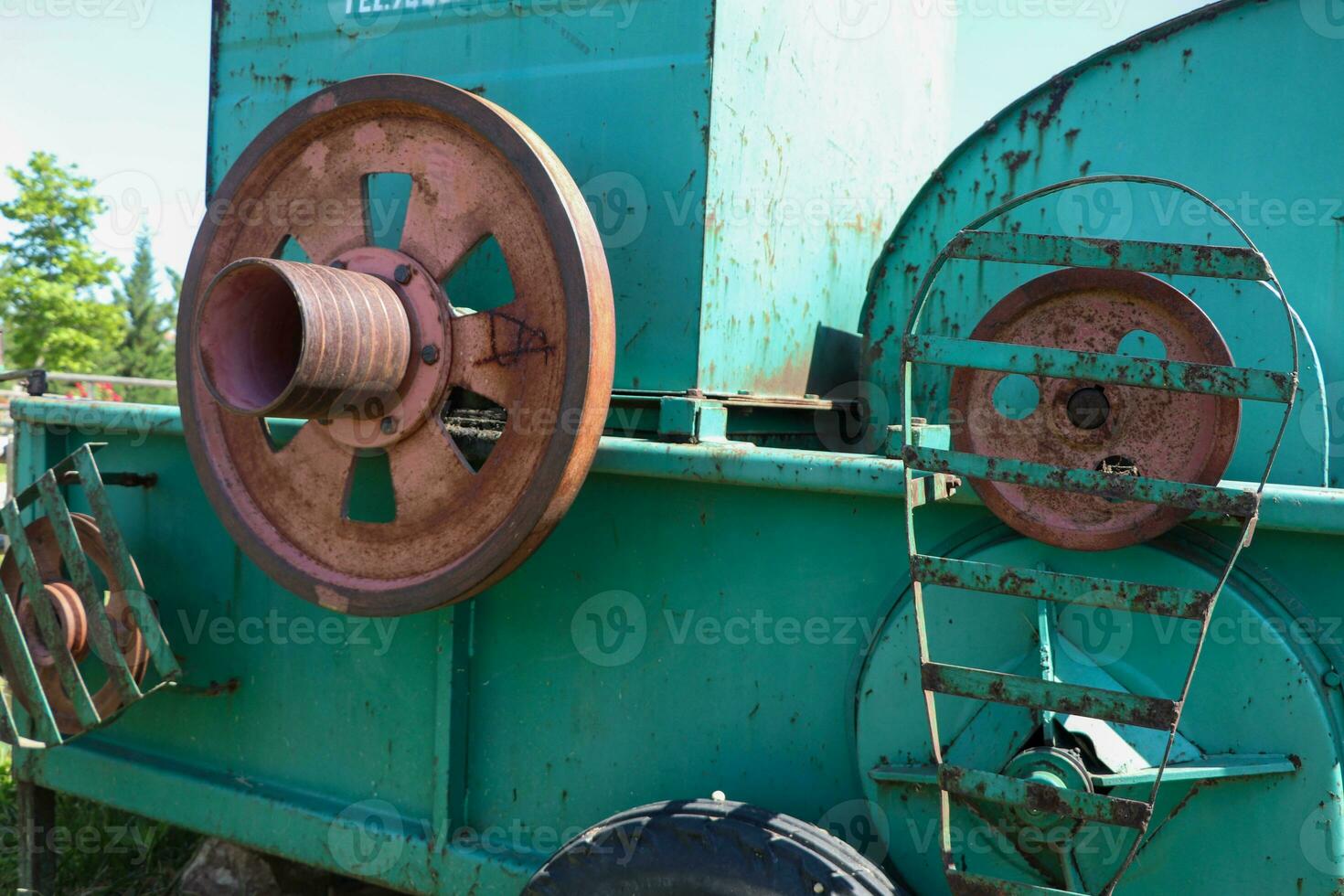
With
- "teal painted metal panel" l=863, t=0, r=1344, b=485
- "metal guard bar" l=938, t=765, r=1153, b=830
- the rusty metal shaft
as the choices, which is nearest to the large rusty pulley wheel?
the rusty metal shaft

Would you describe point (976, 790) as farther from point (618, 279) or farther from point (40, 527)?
point (40, 527)

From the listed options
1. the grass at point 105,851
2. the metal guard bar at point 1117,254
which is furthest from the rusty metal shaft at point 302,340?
the grass at point 105,851

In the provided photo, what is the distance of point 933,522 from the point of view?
1.95m

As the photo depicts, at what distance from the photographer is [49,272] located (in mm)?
19078

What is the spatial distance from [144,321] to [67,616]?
45.9m

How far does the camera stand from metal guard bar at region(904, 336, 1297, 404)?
58.9 inches

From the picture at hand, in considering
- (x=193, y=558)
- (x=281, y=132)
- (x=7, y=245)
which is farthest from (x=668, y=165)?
(x=7, y=245)

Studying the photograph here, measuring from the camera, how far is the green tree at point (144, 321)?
38.7 metres

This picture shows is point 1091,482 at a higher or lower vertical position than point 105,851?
higher

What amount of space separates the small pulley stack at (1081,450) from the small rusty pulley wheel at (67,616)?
1862 mm

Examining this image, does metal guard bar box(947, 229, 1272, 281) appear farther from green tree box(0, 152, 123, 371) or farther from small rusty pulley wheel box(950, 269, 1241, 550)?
green tree box(0, 152, 123, 371)

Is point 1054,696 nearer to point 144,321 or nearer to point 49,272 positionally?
Result: point 49,272

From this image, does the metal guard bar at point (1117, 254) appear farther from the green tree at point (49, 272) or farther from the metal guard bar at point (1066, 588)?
the green tree at point (49, 272)

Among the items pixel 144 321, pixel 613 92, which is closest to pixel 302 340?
pixel 613 92
